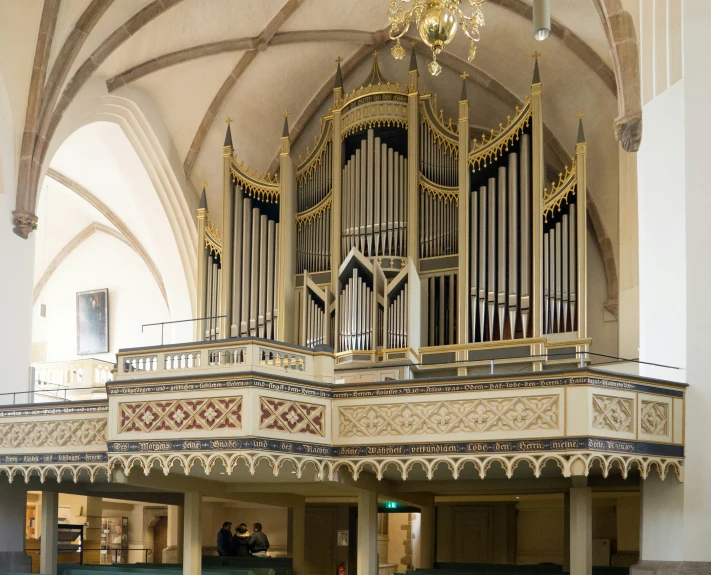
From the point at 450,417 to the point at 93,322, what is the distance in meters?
13.7

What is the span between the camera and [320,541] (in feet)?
60.4

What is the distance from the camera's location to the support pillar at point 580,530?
10703mm

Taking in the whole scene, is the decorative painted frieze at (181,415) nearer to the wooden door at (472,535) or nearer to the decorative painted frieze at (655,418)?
the decorative painted frieze at (655,418)

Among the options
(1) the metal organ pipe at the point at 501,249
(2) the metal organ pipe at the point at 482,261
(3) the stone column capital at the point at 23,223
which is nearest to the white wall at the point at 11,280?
(3) the stone column capital at the point at 23,223

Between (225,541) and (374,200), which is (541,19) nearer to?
(374,200)

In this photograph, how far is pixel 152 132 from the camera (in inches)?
699

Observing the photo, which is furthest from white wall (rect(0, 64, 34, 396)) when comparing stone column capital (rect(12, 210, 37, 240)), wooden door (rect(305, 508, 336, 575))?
wooden door (rect(305, 508, 336, 575))

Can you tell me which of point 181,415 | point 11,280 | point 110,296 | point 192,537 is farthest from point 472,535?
point 110,296

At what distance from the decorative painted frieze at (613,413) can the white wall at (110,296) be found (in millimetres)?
12585

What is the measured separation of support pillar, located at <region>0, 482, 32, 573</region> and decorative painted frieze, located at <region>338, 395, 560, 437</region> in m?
5.15

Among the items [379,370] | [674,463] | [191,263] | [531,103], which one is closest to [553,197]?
[531,103]

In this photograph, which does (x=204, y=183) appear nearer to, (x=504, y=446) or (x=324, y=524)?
(x=324, y=524)

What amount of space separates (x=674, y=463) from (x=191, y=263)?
10303 mm

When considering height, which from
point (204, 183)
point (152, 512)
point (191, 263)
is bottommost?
point (152, 512)
